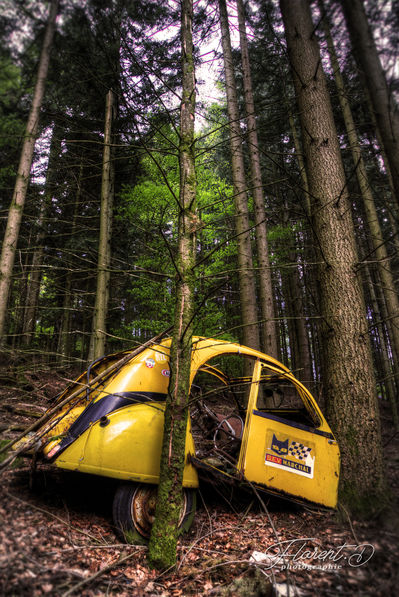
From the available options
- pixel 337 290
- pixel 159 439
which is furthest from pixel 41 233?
pixel 337 290

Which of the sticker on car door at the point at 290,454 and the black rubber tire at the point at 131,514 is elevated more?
the sticker on car door at the point at 290,454

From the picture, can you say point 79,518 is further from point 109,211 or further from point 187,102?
point 109,211

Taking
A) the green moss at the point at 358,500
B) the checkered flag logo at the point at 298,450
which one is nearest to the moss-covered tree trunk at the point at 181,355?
the checkered flag logo at the point at 298,450

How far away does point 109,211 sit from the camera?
1011 cm

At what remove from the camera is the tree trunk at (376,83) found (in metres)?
2.59

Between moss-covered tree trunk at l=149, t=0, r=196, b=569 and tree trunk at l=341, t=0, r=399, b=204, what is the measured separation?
169 cm

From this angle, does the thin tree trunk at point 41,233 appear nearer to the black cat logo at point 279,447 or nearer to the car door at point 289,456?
the car door at point 289,456

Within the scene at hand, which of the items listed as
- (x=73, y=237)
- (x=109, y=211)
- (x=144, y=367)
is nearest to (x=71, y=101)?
(x=109, y=211)

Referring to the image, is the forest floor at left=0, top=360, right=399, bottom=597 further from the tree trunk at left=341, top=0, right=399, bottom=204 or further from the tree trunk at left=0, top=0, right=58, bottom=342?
the tree trunk at left=0, top=0, right=58, bottom=342

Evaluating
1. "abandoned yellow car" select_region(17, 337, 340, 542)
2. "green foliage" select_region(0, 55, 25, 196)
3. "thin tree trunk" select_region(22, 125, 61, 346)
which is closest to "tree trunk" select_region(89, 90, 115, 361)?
"thin tree trunk" select_region(22, 125, 61, 346)

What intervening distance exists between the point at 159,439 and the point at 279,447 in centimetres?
160

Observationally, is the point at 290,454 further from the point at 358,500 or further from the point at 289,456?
the point at 358,500

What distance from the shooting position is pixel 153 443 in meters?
3.14

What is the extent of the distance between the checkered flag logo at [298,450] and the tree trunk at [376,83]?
3047mm
